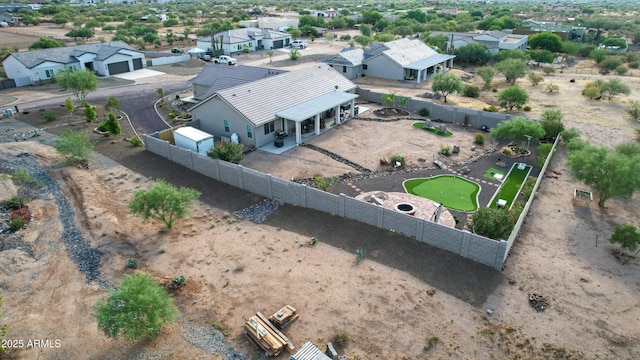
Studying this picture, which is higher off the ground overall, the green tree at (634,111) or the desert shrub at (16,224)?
the green tree at (634,111)

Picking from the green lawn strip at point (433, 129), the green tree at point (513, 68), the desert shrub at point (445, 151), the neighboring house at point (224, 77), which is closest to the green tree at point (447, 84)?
the green lawn strip at point (433, 129)

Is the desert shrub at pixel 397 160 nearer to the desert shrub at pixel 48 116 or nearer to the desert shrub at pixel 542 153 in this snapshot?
the desert shrub at pixel 542 153

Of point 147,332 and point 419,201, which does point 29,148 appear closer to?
point 147,332

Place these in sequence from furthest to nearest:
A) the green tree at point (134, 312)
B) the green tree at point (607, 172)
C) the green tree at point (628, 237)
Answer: the green tree at point (607, 172) → the green tree at point (628, 237) → the green tree at point (134, 312)

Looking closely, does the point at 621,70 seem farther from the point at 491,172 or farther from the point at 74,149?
the point at 74,149

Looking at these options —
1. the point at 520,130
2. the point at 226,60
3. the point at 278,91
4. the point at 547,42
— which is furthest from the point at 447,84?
the point at 547,42

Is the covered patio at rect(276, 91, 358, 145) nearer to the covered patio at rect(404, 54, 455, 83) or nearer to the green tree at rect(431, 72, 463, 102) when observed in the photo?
the green tree at rect(431, 72, 463, 102)

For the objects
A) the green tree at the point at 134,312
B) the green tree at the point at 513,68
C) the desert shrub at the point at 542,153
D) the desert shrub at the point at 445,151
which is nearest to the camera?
the green tree at the point at 134,312
